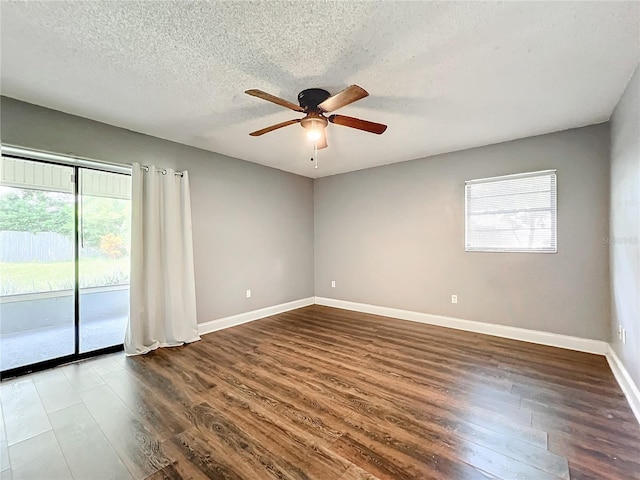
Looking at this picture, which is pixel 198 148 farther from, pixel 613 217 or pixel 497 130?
pixel 613 217

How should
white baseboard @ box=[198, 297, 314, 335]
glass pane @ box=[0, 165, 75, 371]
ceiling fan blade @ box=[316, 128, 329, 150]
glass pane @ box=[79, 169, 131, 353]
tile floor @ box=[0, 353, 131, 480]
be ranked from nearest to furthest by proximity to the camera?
tile floor @ box=[0, 353, 131, 480], ceiling fan blade @ box=[316, 128, 329, 150], glass pane @ box=[0, 165, 75, 371], glass pane @ box=[79, 169, 131, 353], white baseboard @ box=[198, 297, 314, 335]

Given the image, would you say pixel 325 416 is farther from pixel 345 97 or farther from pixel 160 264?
pixel 160 264

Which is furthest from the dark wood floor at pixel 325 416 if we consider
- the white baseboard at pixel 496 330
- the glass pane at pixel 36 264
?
the glass pane at pixel 36 264

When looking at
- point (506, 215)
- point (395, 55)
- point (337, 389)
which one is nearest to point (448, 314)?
point (506, 215)

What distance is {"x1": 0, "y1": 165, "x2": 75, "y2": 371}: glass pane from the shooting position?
2.77 metres

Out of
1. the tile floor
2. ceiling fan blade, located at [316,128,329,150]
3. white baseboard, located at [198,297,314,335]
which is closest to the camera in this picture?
the tile floor

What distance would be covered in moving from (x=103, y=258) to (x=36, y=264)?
56cm

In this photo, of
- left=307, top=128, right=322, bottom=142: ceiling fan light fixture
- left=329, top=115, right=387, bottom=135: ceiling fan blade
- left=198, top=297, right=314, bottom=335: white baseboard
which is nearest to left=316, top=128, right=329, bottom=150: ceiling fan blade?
left=307, top=128, right=322, bottom=142: ceiling fan light fixture

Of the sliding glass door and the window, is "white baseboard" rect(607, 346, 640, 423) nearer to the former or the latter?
the window

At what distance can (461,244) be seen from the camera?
4094 mm

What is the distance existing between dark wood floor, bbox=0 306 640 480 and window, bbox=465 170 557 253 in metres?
1.30

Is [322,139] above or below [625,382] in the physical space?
above

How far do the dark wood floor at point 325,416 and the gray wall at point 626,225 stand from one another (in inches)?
18.7

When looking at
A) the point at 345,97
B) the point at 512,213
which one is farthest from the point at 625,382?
the point at 345,97
